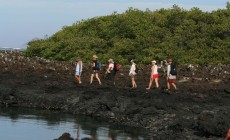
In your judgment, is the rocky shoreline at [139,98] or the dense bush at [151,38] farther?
the dense bush at [151,38]

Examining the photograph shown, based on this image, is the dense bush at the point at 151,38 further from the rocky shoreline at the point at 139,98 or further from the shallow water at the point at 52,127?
the shallow water at the point at 52,127

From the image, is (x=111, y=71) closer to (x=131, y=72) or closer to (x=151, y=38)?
(x=131, y=72)

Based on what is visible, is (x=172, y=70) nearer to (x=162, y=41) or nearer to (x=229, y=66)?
(x=229, y=66)

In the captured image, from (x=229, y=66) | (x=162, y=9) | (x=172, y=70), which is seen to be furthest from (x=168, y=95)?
(x=162, y=9)

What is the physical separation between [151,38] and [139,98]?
1710 centimetres

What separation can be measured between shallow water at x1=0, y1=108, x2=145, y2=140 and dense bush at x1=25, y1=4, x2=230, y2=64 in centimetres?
1631

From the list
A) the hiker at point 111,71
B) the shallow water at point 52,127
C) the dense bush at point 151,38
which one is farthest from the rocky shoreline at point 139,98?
the dense bush at point 151,38

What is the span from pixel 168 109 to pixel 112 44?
21596 millimetres

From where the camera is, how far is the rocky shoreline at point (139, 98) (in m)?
19.7

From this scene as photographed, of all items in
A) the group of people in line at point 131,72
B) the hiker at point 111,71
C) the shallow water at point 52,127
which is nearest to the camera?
the shallow water at point 52,127

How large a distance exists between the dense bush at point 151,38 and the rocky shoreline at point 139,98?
311 cm

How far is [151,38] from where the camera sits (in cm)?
4181

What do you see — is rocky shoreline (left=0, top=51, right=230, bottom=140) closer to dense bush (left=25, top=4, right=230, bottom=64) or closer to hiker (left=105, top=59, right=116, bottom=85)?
hiker (left=105, top=59, right=116, bottom=85)

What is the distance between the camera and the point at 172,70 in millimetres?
26938
